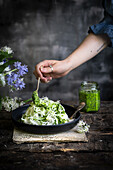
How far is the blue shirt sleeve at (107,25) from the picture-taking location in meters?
1.50

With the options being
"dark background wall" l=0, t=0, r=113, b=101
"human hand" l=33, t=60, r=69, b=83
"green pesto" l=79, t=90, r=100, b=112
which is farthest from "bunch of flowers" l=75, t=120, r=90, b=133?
"dark background wall" l=0, t=0, r=113, b=101

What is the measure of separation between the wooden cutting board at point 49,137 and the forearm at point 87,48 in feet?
1.96

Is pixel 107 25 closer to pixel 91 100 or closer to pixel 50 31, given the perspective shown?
pixel 91 100

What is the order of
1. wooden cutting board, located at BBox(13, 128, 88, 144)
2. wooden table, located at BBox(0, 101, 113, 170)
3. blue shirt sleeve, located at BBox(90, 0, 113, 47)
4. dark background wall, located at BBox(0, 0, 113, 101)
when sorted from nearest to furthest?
wooden table, located at BBox(0, 101, 113, 170), wooden cutting board, located at BBox(13, 128, 88, 144), blue shirt sleeve, located at BBox(90, 0, 113, 47), dark background wall, located at BBox(0, 0, 113, 101)

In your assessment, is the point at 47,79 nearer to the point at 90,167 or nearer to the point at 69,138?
the point at 69,138

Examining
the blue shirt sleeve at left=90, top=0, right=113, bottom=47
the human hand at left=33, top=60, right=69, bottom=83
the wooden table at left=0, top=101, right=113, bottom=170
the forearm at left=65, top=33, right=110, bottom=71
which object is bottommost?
the wooden table at left=0, top=101, right=113, bottom=170

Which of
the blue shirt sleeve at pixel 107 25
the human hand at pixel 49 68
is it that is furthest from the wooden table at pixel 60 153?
the blue shirt sleeve at pixel 107 25

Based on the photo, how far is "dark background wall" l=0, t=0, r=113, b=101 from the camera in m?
2.48

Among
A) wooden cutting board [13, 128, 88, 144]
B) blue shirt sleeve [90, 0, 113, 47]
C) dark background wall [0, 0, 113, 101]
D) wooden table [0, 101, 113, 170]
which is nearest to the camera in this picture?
wooden table [0, 101, 113, 170]

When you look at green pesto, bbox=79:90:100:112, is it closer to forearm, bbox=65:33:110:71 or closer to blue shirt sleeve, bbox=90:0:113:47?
forearm, bbox=65:33:110:71

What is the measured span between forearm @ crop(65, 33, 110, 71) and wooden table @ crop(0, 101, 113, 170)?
55 centimetres

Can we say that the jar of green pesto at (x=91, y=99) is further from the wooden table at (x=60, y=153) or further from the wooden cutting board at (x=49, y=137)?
the wooden cutting board at (x=49, y=137)

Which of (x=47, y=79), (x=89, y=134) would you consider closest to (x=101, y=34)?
(x=47, y=79)

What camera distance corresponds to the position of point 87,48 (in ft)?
5.20
